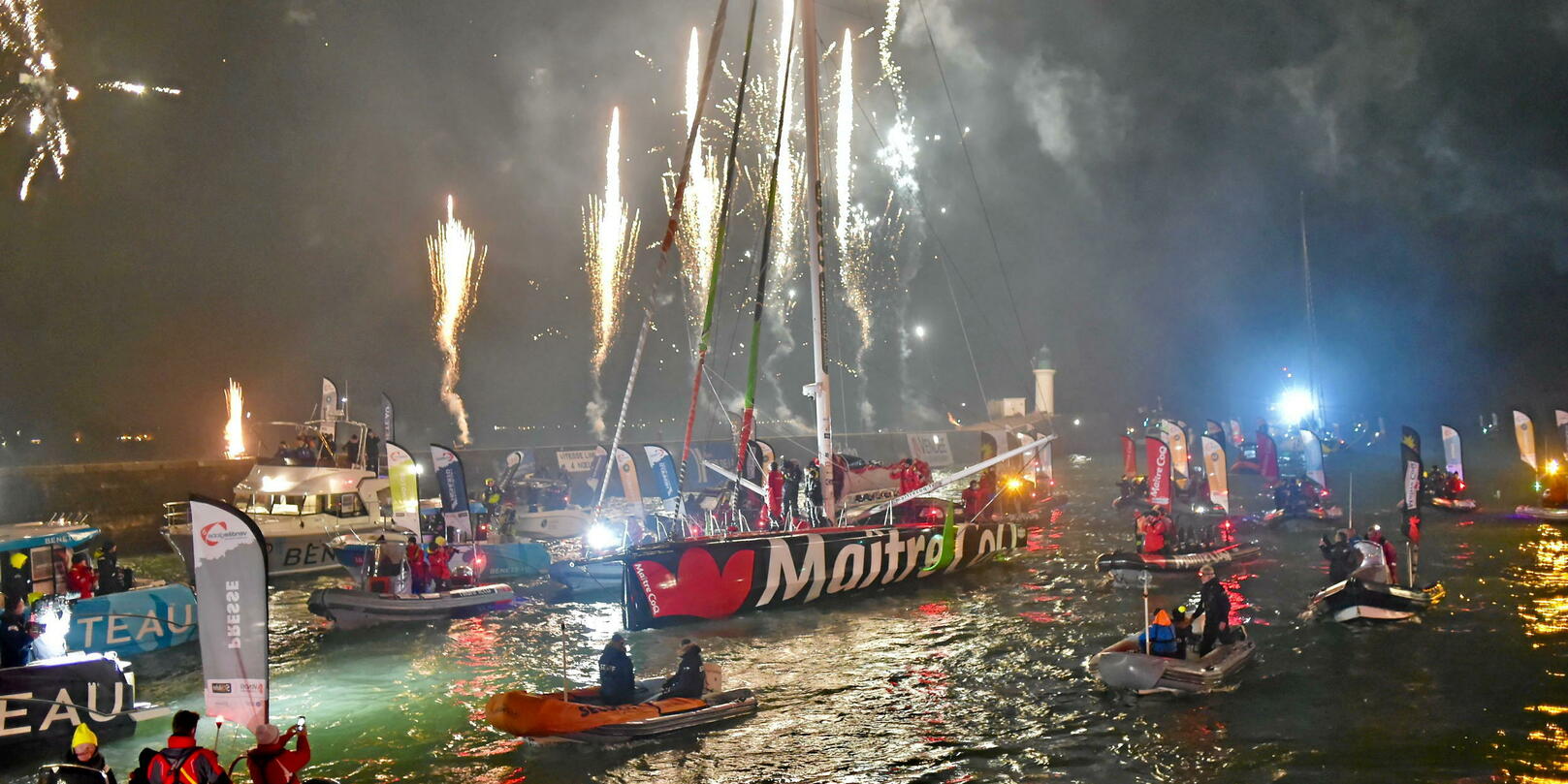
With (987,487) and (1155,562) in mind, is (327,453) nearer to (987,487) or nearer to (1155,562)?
(987,487)

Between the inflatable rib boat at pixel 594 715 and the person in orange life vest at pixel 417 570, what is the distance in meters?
11.6

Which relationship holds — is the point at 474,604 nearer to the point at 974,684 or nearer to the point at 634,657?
the point at 634,657

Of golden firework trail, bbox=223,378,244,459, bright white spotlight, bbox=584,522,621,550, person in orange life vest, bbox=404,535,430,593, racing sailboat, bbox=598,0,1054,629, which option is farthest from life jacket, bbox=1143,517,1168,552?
golden firework trail, bbox=223,378,244,459

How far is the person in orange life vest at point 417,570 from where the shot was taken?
82.4 ft

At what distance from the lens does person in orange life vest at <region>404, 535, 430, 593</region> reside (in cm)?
2511

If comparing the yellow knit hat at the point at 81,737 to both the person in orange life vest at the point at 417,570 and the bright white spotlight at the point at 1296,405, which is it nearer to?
the person in orange life vest at the point at 417,570

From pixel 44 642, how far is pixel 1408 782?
23054 mm

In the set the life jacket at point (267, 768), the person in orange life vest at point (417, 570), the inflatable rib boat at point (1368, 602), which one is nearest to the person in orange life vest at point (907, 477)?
the inflatable rib boat at point (1368, 602)

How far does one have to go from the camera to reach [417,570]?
25219 millimetres

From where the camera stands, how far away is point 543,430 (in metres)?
89.8

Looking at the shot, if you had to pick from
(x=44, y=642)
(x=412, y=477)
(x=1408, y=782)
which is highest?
(x=412, y=477)

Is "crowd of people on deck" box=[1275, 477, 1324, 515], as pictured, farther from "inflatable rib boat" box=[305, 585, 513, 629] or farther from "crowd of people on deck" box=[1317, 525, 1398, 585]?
"inflatable rib boat" box=[305, 585, 513, 629]

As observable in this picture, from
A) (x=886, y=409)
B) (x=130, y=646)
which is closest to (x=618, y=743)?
(x=130, y=646)

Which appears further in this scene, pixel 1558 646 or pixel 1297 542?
pixel 1297 542
